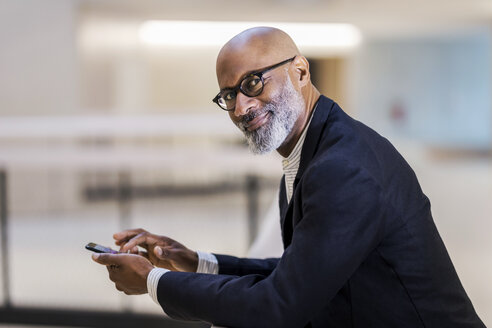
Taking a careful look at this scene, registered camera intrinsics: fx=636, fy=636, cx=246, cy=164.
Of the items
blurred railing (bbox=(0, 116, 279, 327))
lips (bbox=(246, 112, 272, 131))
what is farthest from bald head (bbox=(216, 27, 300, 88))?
blurred railing (bbox=(0, 116, 279, 327))

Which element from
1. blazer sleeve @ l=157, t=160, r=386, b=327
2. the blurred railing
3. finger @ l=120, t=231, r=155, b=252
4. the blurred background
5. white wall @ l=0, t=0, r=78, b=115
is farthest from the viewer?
white wall @ l=0, t=0, r=78, b=115

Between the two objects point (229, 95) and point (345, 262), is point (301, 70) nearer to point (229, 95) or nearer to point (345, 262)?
point (229, 95)

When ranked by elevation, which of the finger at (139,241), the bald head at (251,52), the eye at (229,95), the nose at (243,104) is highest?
the bald head at (251,52)

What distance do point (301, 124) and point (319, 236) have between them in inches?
13.5

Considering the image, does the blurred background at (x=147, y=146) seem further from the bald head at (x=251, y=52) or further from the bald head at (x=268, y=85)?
the bald head at (x=251, y=52)

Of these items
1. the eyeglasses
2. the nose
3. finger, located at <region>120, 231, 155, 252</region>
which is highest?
the eyeglasses

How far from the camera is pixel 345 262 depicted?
1159 mm

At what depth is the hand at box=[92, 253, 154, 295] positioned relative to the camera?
1.36 meters

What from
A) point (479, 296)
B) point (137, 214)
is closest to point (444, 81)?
point (137, 214)

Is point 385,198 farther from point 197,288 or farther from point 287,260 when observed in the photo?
point 197,288

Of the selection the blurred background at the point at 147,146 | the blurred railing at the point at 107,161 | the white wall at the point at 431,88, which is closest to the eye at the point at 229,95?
the blurred background at the point at 147,146

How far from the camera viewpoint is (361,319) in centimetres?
128

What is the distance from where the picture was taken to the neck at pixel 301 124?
4.61 feet

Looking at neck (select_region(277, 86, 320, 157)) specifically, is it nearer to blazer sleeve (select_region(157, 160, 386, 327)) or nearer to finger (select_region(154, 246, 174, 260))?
blazer sleeve (select_region(157, 160, 386, 327))
